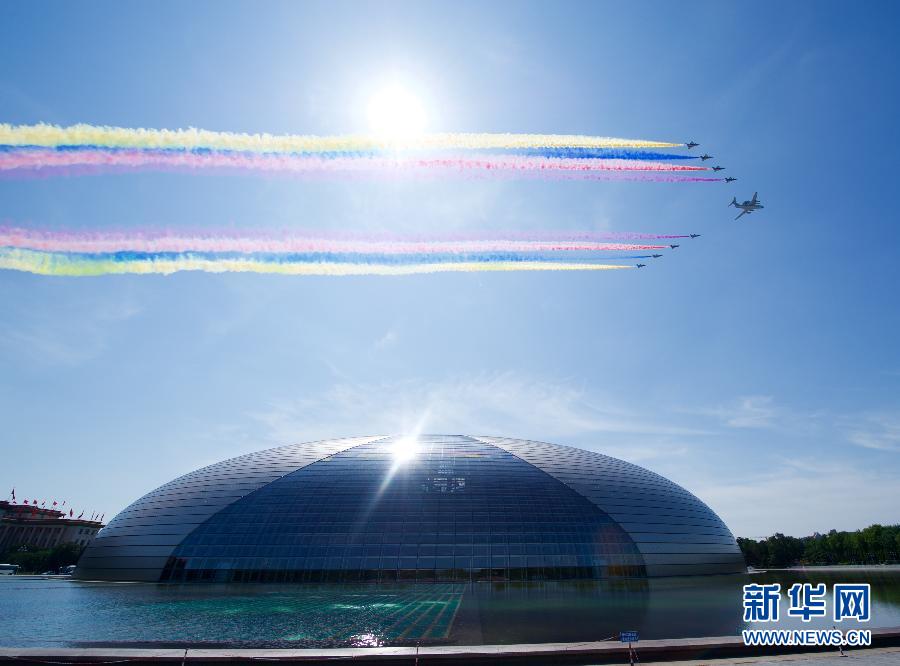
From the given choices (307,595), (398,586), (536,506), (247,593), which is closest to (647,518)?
(536,506)

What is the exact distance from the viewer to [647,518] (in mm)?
62031

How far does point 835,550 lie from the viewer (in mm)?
127938

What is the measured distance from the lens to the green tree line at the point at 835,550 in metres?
117

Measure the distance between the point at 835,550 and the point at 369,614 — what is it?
475 feet

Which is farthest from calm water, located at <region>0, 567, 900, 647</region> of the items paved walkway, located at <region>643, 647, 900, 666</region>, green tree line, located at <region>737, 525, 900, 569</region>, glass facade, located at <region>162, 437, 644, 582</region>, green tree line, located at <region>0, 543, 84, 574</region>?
green tree line, located at <region>737, 525, 900, 569</region>

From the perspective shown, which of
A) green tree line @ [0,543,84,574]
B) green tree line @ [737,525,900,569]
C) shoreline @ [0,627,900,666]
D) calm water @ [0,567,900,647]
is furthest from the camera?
green tree line @ [737,525,900,569]

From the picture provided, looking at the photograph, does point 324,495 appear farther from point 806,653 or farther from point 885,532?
point 885,532

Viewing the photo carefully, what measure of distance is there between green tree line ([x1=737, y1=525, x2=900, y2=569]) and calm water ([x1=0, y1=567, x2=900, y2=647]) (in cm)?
8383

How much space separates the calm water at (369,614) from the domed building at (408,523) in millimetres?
3901

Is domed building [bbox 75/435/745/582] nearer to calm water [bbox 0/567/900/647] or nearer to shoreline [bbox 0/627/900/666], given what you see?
calm water [bbox 0/567/900/647]

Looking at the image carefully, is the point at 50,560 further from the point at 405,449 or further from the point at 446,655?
the point at 446,655

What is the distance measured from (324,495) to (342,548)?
8353 mm

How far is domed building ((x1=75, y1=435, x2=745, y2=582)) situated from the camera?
51219 mm

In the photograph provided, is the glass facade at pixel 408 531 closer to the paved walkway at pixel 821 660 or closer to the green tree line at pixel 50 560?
the paved walkway at pixel 821 660
